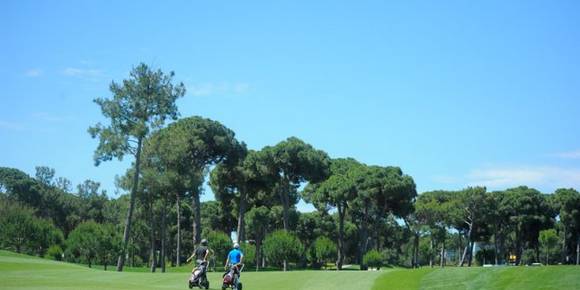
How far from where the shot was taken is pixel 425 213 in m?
83.4

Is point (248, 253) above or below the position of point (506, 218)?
below

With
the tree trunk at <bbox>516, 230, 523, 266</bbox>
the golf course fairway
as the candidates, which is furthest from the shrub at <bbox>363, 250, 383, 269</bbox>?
the tree trunk at <bbox>516, 230, 523, 266</bbox>

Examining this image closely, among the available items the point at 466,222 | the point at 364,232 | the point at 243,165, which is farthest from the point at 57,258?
the point at 466,222

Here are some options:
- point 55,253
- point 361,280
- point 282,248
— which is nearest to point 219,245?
point 282,248

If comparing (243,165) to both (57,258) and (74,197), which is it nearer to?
(57,258)

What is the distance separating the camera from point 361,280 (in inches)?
1180

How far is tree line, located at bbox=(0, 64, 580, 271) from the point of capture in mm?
54188

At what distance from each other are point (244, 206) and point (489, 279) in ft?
159

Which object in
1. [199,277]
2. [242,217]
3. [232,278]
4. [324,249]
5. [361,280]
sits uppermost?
[242,217]

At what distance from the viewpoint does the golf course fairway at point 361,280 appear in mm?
24547

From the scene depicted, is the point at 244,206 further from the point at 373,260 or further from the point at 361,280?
the point at 361,280

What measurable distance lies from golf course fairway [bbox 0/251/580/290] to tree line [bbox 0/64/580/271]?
20648 mm

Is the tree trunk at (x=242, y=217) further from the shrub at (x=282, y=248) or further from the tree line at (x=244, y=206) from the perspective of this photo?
the shrub at (x=282, y=248)

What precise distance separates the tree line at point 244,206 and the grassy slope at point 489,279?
1038 inches
